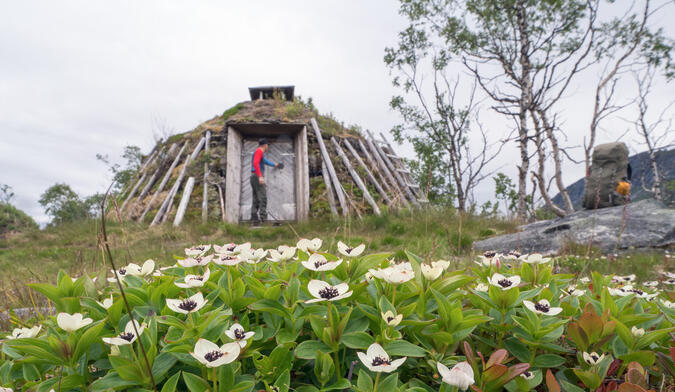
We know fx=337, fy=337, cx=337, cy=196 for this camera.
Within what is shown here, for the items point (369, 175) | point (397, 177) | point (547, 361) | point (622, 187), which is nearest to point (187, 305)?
point (547, 361)

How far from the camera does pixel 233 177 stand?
11.1m

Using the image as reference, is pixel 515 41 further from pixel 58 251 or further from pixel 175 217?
pixel 58 251

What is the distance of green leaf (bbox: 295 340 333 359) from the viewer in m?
0.85

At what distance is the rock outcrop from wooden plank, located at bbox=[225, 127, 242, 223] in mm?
7368

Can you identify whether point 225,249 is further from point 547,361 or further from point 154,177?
point 154,177

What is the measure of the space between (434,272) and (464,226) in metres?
8.57

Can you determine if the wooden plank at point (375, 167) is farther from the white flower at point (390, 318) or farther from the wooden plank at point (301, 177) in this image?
the white flower at point (390, 318)

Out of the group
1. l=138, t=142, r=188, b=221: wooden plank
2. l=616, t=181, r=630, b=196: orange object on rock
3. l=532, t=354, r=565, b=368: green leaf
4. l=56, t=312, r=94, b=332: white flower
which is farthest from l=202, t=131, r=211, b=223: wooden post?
l=616, t=181, r=630, b=196: orange object on rock

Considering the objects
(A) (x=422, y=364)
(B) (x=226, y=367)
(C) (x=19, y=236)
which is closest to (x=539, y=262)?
(A) (x=422, y=364)

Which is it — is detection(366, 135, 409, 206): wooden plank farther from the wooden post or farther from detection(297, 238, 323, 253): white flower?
detection(297, 238, 323, 253): white flower

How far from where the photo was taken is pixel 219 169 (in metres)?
11.9

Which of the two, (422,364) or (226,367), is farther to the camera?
(422,364)

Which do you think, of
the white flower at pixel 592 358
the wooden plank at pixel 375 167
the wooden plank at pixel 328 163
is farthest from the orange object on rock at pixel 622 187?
the white flower at pixel 592 358

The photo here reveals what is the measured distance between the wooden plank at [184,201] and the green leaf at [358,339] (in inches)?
403
